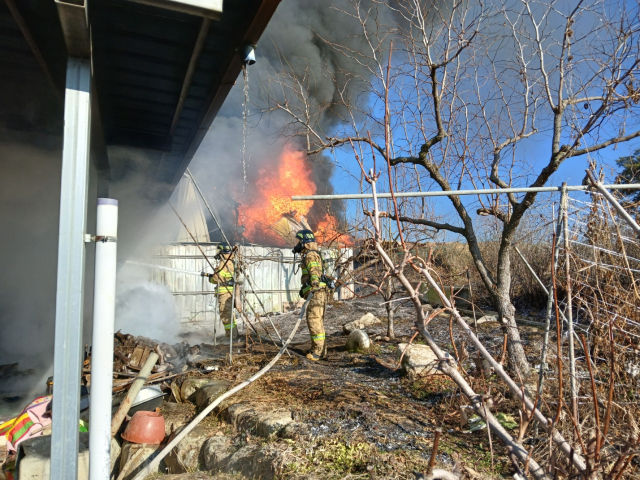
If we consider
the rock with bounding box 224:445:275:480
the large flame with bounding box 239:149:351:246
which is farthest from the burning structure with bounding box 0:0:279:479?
the large flame with bounding box 239:149:351:246

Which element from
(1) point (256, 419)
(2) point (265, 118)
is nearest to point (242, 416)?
(1) point (256, 419)

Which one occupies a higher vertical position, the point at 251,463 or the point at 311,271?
the point at 311,271

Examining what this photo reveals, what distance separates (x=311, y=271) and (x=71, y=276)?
4808 millimetres

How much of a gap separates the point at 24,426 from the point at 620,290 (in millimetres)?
5414

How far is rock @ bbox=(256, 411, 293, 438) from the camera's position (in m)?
3.90

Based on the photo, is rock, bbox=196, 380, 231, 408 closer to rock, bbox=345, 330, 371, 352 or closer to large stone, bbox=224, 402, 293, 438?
large stone, bbox=224, 402, 293, 438

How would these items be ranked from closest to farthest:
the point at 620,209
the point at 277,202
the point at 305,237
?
the point at 620,209 < the point at 305,237 < the point at 277,202

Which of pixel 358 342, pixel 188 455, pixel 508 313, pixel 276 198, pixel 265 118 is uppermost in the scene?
pixel 265 118

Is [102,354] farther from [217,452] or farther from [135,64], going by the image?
[135,64]

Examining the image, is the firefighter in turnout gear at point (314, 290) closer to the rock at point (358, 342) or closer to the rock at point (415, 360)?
the rock at point (358, 342)

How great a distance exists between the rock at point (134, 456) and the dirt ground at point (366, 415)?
72 cm

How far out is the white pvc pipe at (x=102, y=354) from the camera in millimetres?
2459

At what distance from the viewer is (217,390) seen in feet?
17.0

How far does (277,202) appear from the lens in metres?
25.0
